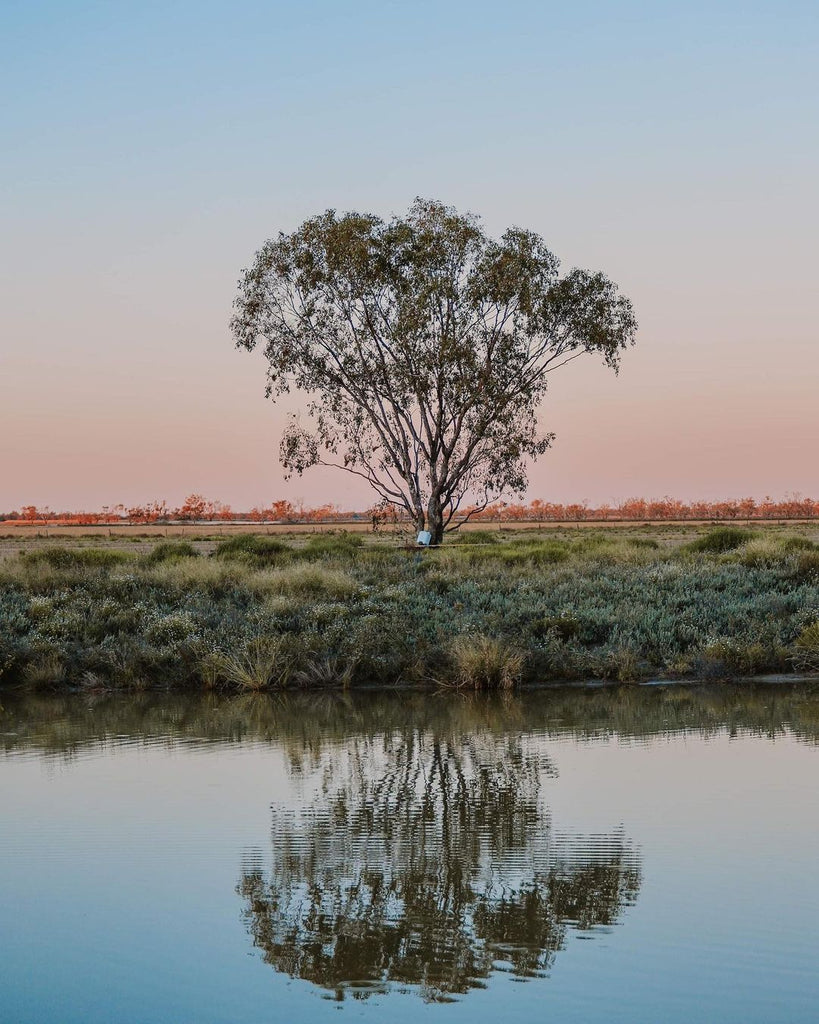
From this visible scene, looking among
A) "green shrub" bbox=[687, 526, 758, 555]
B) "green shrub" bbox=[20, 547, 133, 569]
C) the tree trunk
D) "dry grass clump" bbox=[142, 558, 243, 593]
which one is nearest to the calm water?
"dry grass clump" bbox=[142, 558, 243, 593]


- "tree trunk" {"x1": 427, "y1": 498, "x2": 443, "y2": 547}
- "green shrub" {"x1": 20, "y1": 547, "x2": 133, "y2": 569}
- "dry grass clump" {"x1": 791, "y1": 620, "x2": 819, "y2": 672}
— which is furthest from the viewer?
"tree trunk" {"x1": 427, "y1": 498, "x2": 443, "y2": 547}

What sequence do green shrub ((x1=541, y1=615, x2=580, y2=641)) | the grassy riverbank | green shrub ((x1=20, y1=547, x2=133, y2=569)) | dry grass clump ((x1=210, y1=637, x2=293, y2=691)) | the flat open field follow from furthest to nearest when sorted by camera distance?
1. the flat open field
2. green shrub ((x1=20, y1=547, x2=133, y2=569))
3. green shrub ((x1=541, y1=615, x2=580, y2=641))
4. the grassy riverbank
5. dry grass clump ((x1=210, y1=637, x2=293, y2=691))

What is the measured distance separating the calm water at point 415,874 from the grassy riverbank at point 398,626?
155 inches

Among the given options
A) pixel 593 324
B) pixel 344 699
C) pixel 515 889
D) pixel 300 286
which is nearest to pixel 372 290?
pixel 300 286

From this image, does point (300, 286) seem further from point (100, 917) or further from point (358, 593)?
point (100, 917)

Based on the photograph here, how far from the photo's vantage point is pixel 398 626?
1847 centimetres

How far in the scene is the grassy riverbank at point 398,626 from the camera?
17203mm

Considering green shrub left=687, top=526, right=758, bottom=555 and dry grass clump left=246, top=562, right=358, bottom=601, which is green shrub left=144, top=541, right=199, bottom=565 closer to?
dry grass clump left=246, top=562, right=358, bottom=601

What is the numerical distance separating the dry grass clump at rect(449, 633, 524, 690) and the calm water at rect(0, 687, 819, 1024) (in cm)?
326

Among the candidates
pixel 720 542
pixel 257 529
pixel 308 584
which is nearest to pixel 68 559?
pixel 308 584

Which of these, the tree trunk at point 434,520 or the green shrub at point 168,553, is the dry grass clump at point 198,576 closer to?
the green shrub at point 168,553

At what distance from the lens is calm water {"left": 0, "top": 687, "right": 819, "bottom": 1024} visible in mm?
5574

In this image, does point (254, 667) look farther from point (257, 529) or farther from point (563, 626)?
point (257, 529)

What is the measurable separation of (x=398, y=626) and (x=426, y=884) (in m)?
11.3
